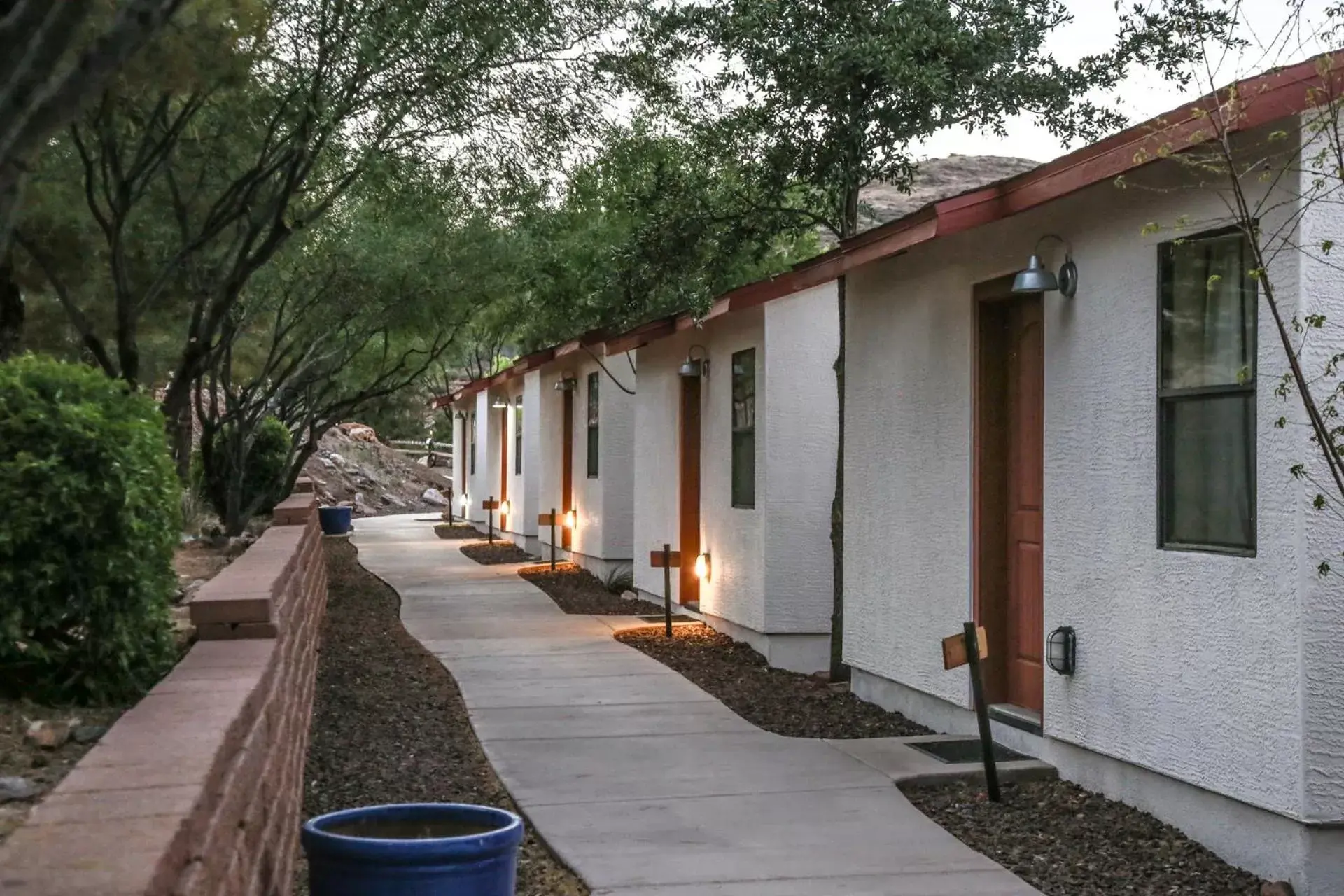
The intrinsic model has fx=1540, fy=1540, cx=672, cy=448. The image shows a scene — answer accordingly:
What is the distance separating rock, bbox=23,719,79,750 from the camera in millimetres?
4773

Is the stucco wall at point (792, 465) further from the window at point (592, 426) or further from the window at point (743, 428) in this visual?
the window at point (592, 426)

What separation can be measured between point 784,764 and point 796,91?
4.76 meters

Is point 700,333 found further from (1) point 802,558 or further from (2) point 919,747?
(2) point 919,747

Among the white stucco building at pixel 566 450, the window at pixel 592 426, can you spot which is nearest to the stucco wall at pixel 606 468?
the white stucco building at pixel 566 450

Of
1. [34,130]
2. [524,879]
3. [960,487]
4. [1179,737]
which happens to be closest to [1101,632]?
[1179,737]

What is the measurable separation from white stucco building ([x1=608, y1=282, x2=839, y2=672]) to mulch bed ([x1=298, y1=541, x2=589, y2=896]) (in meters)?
2.68

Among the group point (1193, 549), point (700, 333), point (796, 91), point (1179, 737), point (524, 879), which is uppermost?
point (796, 91)

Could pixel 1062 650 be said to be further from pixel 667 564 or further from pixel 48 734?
pixel 667 564

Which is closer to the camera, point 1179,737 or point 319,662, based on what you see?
point 1179,737

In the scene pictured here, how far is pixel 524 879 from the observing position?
6.12 m

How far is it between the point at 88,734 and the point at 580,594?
12926mm

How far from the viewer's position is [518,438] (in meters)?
26.8

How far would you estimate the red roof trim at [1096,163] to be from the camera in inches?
219

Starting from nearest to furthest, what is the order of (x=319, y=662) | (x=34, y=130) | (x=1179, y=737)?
(x=34, y=130)
(x=1179, y=737)
(x=319, y=662)
